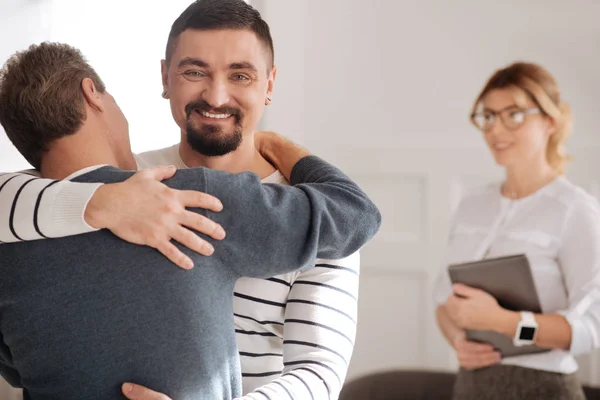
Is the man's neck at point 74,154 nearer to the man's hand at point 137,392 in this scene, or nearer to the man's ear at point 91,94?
the man's ear at point 91,94

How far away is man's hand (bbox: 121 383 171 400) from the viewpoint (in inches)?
35.4

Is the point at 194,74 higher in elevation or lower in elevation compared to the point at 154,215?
higher

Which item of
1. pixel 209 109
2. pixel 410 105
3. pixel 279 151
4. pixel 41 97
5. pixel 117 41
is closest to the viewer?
pixel 41 97

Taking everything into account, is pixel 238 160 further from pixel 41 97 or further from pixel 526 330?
pixel 526 330

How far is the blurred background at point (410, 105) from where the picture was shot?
3.09 meters

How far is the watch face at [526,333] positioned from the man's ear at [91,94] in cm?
161

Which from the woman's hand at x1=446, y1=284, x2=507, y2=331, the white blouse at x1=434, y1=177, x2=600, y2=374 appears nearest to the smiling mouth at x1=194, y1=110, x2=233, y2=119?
the woman's hand at x1=446, y1=284, x2=507, y2=331

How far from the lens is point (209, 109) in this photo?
3.96 feet

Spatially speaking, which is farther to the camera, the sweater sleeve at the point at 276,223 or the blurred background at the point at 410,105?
the blurred background at the point at 410,105

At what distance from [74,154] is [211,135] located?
28cm

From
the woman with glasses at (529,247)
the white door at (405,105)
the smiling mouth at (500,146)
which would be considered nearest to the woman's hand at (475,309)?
the woman with glasses at (529,247)

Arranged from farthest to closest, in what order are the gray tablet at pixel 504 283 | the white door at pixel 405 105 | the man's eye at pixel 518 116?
the white door at pixel 405 105 < the man's eye at pixel 518 116 < the gray tablet at pixel 504 283

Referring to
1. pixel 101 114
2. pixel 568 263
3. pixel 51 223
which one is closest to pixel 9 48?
pixel 101 114

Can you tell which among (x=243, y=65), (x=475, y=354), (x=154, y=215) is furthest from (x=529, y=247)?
(x=154, y=215)
